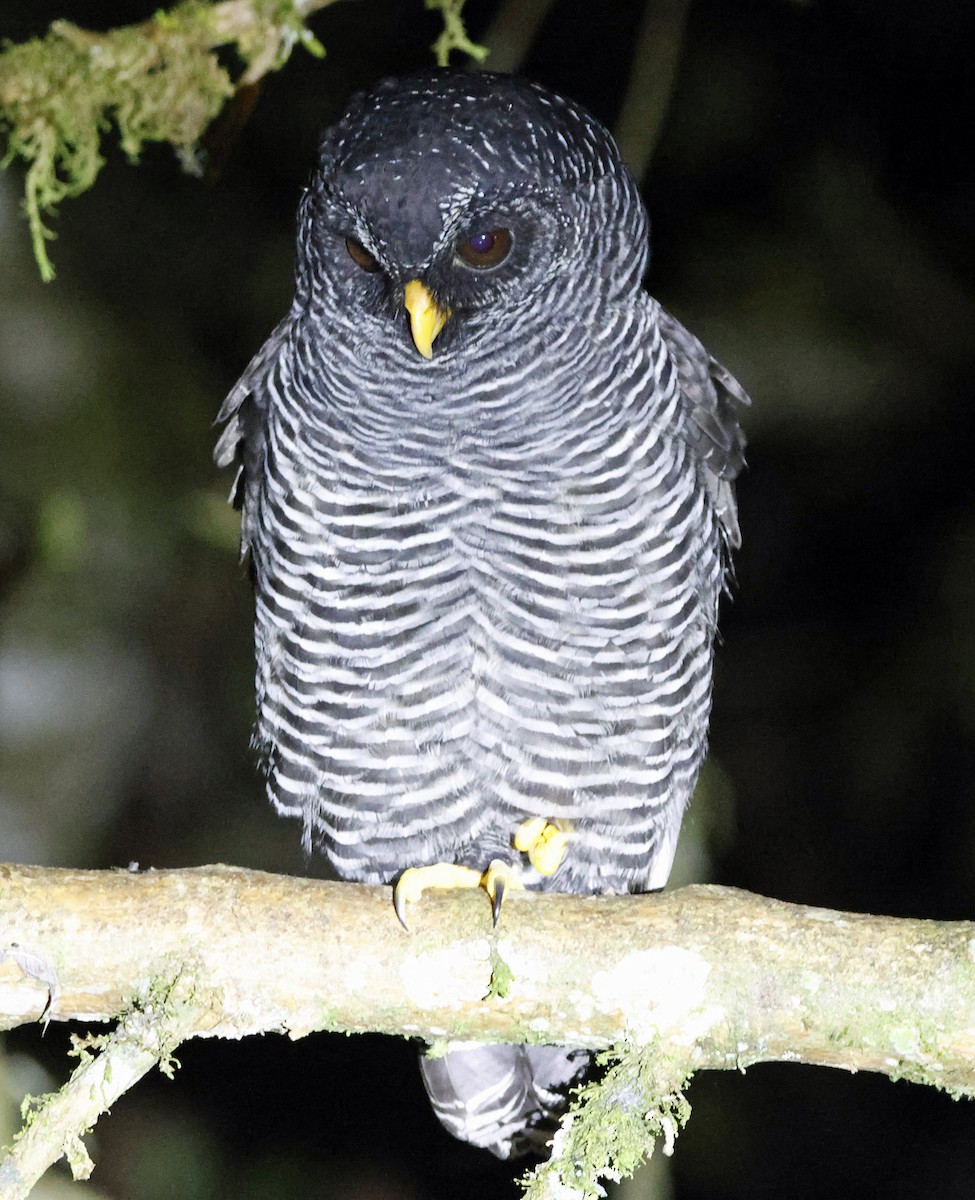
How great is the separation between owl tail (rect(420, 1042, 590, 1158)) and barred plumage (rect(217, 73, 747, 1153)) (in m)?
0.40

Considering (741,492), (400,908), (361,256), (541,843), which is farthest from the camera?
(741,492)

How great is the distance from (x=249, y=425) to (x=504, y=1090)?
1.30m

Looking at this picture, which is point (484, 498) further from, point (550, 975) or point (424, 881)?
point (550, 975)

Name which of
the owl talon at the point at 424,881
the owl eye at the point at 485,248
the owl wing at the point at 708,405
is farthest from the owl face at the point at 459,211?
the owl talon at the point at 424,881

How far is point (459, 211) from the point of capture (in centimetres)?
165

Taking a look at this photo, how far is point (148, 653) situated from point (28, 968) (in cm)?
180

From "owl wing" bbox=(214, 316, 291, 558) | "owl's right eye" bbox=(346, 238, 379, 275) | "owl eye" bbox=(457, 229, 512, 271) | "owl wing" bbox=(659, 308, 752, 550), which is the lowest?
"owl wing" bbox=(214, 316, 291, 558)

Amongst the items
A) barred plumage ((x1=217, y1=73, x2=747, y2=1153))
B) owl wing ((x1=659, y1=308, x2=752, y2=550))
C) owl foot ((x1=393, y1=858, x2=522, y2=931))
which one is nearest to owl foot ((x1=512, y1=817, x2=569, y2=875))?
barred plumage ((x1=217, y1=73, x2=747, y2=1153))

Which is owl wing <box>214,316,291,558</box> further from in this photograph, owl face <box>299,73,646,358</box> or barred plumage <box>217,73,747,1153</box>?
owl face <box>299,73,646,358</box>

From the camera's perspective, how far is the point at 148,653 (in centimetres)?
329

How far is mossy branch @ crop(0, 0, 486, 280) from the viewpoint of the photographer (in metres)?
2.14

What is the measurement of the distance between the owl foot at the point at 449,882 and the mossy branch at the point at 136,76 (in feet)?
4.27

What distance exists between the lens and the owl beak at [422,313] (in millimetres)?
1700

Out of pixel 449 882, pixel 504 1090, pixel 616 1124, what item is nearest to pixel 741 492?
pixel 504 1090
